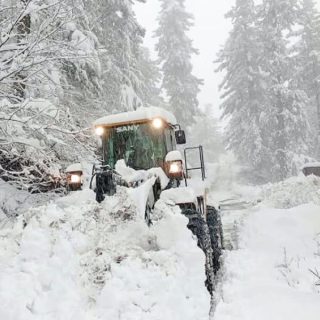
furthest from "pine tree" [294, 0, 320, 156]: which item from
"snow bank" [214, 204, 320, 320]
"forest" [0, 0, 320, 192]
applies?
"snow bank" [214, 204, 320, 320]

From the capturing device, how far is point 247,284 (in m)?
6.26

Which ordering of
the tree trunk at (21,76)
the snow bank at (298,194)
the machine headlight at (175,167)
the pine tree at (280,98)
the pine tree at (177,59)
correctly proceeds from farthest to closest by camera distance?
the pine tree at (177,59) → the pine tree at (280,98) → the snow bank at (298,194) → the machine headlight at (175,167) → the tree trunk at (21,76)

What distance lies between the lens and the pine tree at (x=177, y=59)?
34.0m

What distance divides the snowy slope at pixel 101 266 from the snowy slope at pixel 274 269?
0.83 m

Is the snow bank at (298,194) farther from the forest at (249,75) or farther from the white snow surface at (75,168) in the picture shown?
the white snow surface at (75,168)


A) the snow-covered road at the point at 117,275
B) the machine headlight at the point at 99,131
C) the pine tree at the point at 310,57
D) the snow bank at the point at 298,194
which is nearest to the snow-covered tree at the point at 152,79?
the pine tree at the point at 310,57

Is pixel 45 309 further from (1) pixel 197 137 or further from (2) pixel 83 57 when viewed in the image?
(1) pixel 197 137

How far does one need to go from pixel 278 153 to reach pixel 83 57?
22748mm

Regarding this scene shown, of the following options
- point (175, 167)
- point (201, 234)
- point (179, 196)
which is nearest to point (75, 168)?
point (175, 167)

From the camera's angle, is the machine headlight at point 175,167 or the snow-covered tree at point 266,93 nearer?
the machine headlight at point 175,167

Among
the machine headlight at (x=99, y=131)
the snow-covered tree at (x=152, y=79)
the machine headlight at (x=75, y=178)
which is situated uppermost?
the snow-covered tree at (x=152, y=79)

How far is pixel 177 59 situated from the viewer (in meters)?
34.8

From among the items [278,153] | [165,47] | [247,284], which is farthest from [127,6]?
[165,47]

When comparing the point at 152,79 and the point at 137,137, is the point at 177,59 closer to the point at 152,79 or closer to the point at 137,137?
the point at 152,79
